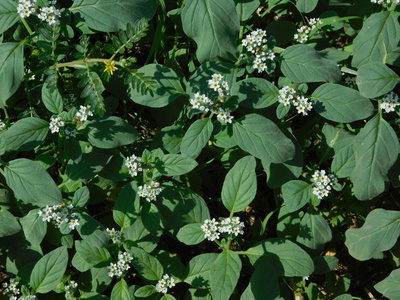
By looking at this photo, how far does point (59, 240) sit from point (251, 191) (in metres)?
1.40

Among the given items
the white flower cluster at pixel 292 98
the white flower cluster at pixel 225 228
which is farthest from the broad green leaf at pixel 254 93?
the white flower cluster at pixel 225 228

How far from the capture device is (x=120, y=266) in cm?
310

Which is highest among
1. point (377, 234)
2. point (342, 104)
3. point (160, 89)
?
point (160, 89)

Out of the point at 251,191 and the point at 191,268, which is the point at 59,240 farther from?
the point at 251,191

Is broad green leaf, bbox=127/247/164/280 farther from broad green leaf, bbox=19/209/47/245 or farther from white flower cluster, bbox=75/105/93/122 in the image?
white flower cluster, bbox=75/105/93/122

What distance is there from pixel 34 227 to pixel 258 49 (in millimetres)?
1931

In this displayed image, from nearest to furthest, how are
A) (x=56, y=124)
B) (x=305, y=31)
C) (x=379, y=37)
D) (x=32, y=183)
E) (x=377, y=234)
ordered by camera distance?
(x=32, y=183), (x=56, y=124), (x=379, y=37), (x=377, y=234), (x=305, y=31)

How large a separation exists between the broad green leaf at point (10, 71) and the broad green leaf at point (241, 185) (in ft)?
5.04

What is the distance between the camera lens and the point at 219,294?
2.89 m

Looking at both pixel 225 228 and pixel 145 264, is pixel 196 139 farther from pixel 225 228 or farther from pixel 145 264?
pixel 145 264

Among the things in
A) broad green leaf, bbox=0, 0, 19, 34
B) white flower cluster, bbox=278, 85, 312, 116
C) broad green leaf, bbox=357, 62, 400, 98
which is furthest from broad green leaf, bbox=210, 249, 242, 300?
broad green leaf, bbox=0, 0, 19, 34

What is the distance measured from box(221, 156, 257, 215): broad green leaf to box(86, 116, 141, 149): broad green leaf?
72 cm

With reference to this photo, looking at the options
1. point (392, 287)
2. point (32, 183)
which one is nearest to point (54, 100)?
point (32, 183)

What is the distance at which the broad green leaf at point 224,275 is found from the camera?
2.89 meters
